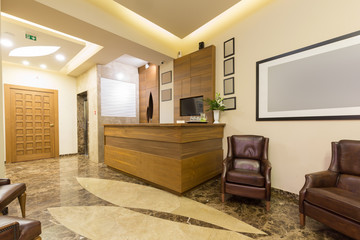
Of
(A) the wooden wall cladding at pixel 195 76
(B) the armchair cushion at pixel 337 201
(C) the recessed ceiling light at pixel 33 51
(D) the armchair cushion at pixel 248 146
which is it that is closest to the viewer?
(B) the armchair cushion at pixel 337 201

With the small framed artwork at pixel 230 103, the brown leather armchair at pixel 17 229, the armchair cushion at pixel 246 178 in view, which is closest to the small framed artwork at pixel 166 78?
the small framed artwork at pixel 230 103

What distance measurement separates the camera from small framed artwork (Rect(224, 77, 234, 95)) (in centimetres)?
329

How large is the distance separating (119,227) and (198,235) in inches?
35.9

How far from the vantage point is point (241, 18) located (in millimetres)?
3176

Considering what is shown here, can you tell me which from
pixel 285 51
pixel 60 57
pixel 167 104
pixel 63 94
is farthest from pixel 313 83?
pixel 63 94

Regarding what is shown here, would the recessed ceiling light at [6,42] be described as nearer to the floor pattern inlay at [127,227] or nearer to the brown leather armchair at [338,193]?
the floor pattern inlay at [127,227]

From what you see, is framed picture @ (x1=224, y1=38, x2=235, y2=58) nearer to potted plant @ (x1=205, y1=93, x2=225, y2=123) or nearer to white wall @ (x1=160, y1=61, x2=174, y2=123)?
potted plant @ (x1=205, y1=93, x2=225, y2=123)

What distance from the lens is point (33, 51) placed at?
4051 millimetres

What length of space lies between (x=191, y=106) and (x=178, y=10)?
7.02ft

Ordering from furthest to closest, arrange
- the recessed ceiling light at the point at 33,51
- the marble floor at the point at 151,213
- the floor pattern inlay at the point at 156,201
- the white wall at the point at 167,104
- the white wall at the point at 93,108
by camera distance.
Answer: the white wall at the point at 93,108 → the white wall at the point at 167,104 → the recessed ceiling light at the point at 33,51 → the floor pattern inlay at the point at 156,201 → the marble floor at the point at 151,213

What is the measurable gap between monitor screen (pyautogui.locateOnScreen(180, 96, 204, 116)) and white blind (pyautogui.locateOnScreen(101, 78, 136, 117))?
225 centimetres

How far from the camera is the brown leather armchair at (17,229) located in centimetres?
87

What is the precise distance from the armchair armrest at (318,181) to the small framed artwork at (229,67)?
230 centimetres

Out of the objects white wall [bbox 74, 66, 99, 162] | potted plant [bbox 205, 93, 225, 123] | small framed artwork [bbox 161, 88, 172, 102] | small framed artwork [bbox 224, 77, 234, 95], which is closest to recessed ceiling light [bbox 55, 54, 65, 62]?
white wall [bbox 74, 66, 99, 162]
